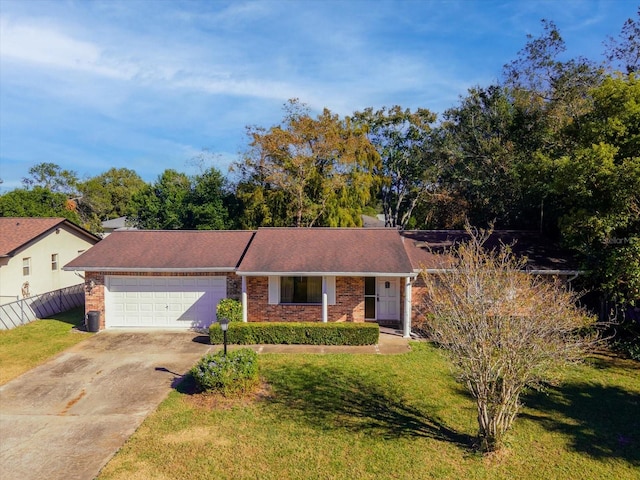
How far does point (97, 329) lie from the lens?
16.3 m

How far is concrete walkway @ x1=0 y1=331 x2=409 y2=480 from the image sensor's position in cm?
781

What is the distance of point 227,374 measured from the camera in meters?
10.1

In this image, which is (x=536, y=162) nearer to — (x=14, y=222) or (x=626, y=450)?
(x=626, y=450)

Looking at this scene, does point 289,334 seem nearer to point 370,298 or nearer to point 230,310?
point 230,310

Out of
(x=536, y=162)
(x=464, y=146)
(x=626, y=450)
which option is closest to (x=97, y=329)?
(x=626, y=450)

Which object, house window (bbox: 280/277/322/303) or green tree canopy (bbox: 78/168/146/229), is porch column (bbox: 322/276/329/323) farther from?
green tree canopy (bbox: 78/168/146/229)

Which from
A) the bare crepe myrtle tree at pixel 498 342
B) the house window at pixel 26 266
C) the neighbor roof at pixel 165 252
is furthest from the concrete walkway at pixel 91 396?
the house window at pixel 26 266

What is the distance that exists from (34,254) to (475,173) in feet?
75.9

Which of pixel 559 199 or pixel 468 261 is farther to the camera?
pixel 559 199

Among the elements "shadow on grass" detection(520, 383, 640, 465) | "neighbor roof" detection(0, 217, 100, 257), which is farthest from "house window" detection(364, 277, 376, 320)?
"neighbor roof" detection(0, 217, 100, 257)

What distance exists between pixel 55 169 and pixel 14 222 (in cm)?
4373

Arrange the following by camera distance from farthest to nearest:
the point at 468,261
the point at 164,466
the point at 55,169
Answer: the point at 55,169, the point at 468,261, the point at 164,466

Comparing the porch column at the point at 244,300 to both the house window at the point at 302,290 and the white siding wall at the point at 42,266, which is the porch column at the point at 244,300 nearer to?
the house window at the point at 302,290

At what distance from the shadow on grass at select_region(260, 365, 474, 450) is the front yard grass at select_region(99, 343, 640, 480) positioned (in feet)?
0.08
